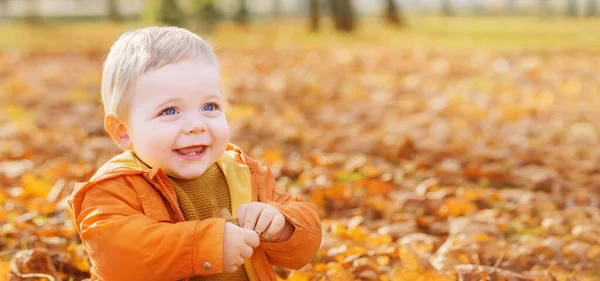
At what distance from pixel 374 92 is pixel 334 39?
936 centimetres

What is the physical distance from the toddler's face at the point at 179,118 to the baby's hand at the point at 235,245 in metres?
0.24

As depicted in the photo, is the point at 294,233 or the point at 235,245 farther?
the point at 294,233

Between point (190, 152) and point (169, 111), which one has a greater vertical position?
point (169, 111)

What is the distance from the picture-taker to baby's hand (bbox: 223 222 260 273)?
6.48 ft

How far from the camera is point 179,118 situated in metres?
2.11

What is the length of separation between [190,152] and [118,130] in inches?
8.6

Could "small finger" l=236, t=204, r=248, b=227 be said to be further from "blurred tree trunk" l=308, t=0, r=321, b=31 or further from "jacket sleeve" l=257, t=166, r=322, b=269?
"blurred tree trunk" l=308, t=0, r=321, b=31

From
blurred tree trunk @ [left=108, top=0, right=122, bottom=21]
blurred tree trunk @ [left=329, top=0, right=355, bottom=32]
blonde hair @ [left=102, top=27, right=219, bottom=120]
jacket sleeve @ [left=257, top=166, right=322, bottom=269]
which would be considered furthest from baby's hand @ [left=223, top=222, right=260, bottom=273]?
blurred tree trunk @ [left=108, top=0, right=122, bottom=21]

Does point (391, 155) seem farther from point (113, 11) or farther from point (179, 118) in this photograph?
point (113, 11)

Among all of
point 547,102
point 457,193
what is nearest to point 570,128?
point 547,102

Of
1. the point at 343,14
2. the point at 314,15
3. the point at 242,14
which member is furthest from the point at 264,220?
the point at 242,14

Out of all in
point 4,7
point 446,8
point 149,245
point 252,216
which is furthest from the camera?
point 446,8

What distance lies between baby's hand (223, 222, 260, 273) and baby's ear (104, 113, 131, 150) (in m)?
0.42

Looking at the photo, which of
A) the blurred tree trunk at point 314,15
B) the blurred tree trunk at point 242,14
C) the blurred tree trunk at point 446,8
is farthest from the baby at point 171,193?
the blurred tree trunk at point 446,8
